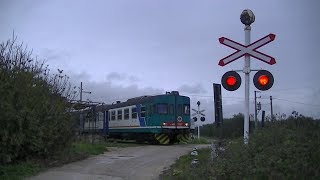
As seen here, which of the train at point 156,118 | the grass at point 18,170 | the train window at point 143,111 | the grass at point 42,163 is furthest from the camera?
the train window at point 143,111

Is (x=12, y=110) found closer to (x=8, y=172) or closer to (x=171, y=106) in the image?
(x=8, y=172)

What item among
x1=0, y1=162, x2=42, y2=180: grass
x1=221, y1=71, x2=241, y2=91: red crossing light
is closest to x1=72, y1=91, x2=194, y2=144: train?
x1=0, y1=162, x2=42, y2=180: grass

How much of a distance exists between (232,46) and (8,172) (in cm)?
793

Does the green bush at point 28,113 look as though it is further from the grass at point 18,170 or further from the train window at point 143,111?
the train window at point 143,111

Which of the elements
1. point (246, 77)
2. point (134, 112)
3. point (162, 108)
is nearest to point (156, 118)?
point (162, 108)

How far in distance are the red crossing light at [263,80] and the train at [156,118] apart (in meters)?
20.0

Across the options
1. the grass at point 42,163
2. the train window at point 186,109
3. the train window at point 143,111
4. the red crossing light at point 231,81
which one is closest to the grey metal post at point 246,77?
the red crossing light at point 231,81

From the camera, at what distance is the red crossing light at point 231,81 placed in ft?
33.2

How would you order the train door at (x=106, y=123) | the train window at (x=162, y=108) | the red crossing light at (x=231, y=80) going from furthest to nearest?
the train door at (x=106, y=123)
the train window at (x=162, y=108)
the red crossing light at (x=231, y=80)

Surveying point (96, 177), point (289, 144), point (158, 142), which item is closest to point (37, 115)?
point (96, 177)

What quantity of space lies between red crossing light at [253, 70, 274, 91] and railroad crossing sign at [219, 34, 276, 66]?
20.7 inches

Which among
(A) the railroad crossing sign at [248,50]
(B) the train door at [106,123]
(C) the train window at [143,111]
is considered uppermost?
(A) the railroad crossing sign at [248,50]

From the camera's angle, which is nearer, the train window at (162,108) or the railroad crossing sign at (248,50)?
the railroad crossing sign at (248,50)

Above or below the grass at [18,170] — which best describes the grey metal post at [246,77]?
above
